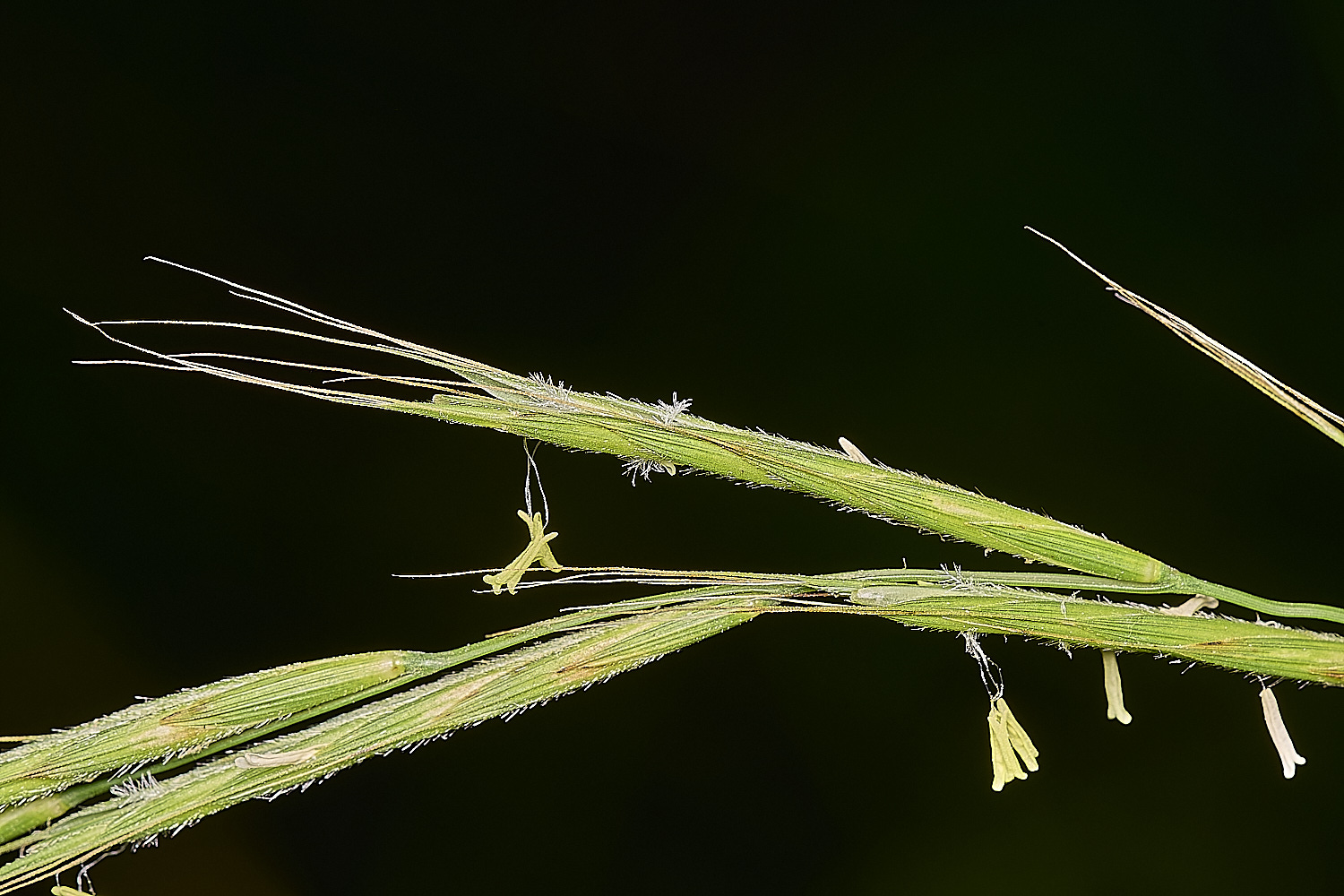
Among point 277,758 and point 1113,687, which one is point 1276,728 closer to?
point 1113,687

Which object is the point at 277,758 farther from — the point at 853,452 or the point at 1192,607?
the point at 1192,607

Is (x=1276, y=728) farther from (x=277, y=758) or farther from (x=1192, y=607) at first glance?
(x=277, y=758)

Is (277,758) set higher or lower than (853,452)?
lower

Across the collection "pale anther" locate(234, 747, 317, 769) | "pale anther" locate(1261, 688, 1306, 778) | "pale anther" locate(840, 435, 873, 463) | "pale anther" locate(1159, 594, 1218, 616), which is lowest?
"pale anther" locate(234, 747, 317, 769)

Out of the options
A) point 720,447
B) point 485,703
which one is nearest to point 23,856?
point 485,703

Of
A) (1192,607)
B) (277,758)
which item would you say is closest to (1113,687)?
(1192,607)

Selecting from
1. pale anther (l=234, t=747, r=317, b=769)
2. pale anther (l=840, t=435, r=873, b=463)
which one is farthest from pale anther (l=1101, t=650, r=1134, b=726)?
pale anther (l=234, t=747, r=317, b=769)

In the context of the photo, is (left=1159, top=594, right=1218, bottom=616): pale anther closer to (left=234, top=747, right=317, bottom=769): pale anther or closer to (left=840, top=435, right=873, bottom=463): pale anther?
(left=840, top=435, right=873, bottom=463): pale anther

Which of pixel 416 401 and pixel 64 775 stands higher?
pixel 416 401

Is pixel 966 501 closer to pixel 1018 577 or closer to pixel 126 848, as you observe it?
pixel 1018 577

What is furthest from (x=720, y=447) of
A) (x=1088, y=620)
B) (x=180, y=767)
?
(x=180, y=767)

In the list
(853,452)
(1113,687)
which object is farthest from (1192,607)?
(853,452)
